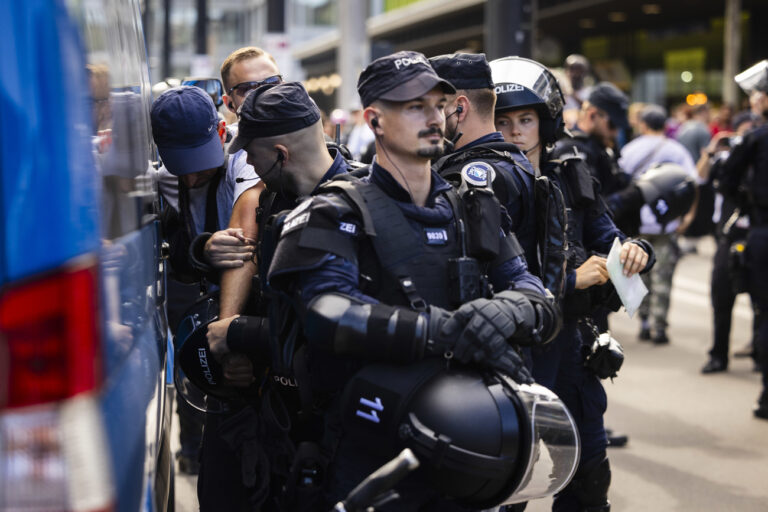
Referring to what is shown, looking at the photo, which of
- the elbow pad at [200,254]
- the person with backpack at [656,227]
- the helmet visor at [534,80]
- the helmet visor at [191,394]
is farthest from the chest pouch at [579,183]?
the person with backpack at [656,227]

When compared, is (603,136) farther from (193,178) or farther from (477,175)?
(477,175)

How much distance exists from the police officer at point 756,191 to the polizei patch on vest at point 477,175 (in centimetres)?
428

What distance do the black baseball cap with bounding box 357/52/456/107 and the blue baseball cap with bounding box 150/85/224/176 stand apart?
40.9 inches

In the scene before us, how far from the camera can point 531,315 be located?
9.68 ft

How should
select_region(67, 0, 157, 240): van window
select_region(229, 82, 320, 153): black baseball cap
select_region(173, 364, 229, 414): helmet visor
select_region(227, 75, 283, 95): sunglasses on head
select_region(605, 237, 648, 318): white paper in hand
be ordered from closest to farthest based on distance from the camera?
select_region(67, 0, 157, 240): van window < select_region(229, 82, 320, 153): black baseball cap < select_region(173, 364, 229, 414): helmet visor < select_region(605, 237, 648, 318): white paper in hand < select_region(227, 75, 283, 95): sunglasses on head

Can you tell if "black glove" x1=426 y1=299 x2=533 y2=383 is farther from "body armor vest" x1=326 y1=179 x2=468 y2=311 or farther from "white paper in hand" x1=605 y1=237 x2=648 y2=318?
"white paper in hand" x1=605 y1=237 x2=648 y2=318

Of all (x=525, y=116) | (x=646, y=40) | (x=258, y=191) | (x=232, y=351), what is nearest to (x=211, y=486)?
(x=232, y=351)

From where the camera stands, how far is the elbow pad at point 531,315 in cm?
291

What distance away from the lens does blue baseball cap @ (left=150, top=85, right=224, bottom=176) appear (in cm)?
383

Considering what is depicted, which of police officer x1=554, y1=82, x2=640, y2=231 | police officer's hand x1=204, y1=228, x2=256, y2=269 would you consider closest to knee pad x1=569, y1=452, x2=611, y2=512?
police officer's hand x1=204, y1=228, x2=256, y2=269

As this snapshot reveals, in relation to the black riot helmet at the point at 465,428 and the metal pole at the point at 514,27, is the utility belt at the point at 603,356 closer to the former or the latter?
the black riot helmet at the point at 465,428

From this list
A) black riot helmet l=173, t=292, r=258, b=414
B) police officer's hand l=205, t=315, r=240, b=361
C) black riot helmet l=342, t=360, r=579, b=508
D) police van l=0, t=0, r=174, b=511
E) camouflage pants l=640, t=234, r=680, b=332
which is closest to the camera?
police van l=0, t=0, r=174, b=511

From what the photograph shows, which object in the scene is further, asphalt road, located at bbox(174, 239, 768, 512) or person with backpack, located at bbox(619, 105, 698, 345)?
person with backpack, located at bbox(619, 105, 698, 345)

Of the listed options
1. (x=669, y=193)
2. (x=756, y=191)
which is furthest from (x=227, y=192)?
(x=756, y=191)
